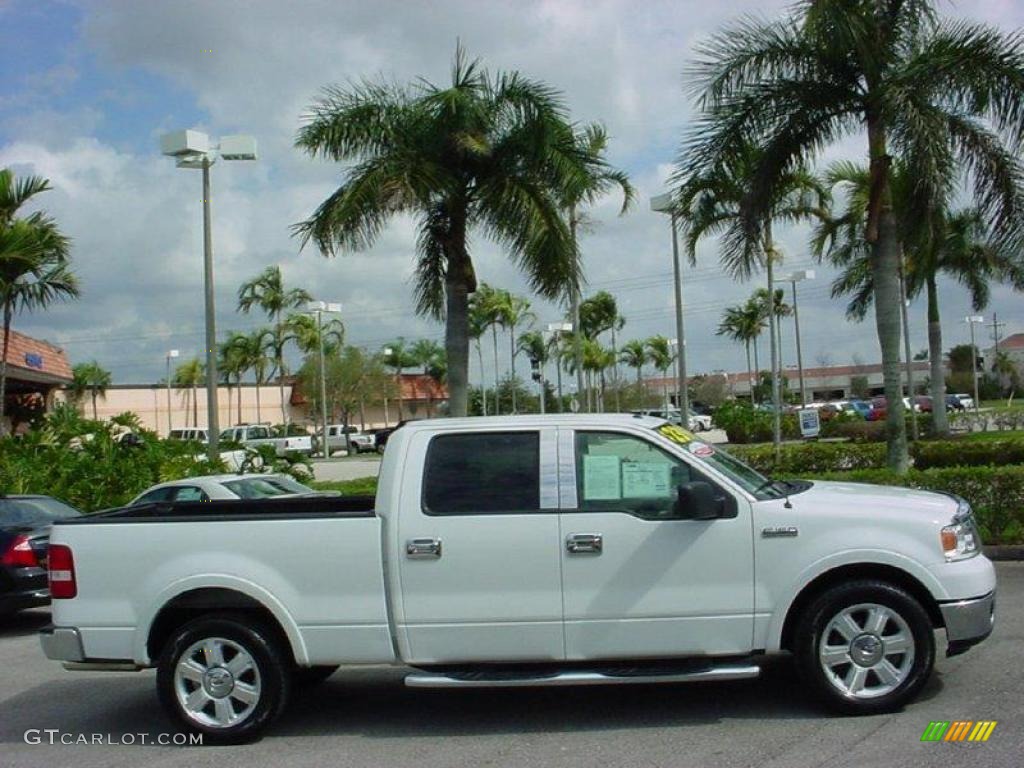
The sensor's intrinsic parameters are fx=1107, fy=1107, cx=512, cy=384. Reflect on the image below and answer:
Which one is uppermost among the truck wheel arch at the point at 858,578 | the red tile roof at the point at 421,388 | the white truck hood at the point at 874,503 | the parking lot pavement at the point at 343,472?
the red tile roof at the point at 421,388

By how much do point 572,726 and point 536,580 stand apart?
3.27 ft

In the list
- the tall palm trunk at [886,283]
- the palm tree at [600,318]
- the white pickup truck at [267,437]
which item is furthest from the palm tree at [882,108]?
the palm tree at [600,318]

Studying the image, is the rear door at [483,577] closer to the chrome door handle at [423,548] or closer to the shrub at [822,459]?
the chrome door handle at [423,548]

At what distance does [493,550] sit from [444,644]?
0.63m

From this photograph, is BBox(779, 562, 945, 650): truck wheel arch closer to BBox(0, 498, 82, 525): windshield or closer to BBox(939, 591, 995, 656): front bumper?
BBox(939, 591, 995, 656): front bumper

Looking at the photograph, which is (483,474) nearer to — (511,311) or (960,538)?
(960,538)

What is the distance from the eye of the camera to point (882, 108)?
15438 millimetres

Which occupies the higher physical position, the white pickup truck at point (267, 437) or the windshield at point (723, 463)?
the white pickup truck at point (267, 437)

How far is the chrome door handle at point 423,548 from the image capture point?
21.2 feet

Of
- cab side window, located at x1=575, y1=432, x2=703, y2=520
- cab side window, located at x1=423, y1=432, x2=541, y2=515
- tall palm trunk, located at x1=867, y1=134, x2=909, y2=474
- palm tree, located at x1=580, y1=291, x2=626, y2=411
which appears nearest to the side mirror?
cab side window, located at x1=575, y1=432, x2=703, y2=520

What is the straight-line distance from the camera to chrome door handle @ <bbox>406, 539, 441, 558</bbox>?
6477mm

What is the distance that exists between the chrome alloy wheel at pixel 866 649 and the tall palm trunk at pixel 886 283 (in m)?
10.2

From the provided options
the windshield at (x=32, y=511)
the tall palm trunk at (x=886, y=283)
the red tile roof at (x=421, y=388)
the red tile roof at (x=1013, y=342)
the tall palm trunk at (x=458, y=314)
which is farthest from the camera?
the red tile roof at (x=1013, y=342)

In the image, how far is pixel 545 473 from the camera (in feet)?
21.7
